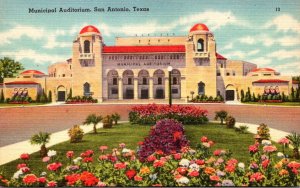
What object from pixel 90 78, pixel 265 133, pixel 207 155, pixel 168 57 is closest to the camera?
pixel 207 155

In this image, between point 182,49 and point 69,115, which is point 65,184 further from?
point 182,49

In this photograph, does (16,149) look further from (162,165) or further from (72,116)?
(162,165)

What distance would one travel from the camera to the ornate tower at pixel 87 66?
366 inches

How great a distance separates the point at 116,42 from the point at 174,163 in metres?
4.10

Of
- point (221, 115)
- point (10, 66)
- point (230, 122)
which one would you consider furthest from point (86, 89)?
point (230, 122)

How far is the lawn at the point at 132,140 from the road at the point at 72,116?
1.94 feet

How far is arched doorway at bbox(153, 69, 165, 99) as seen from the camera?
32.8ft

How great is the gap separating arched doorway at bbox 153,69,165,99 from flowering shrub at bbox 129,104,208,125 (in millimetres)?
382

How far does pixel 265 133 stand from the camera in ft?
27.0

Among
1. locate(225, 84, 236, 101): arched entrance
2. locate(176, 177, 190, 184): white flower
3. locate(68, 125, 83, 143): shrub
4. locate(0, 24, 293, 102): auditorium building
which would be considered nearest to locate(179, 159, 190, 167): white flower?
locate(176, 177, 190, 184): white flower

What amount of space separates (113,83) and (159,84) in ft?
5.06

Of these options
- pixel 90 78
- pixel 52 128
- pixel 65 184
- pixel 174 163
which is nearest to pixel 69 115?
pixel 52 128

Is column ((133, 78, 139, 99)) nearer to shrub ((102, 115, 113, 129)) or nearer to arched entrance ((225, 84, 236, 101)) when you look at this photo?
shrub ((102, 115, 113, 129))

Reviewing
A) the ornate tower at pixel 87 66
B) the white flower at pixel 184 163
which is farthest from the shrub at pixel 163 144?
the ornate tower at pixel 87 66
